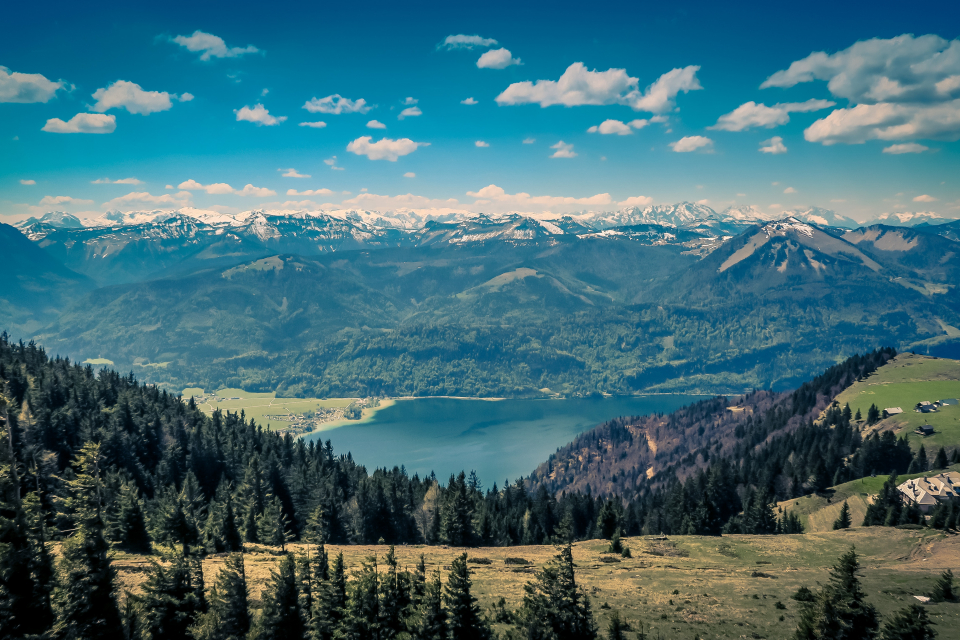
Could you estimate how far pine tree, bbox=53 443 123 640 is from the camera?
3134 centimetres

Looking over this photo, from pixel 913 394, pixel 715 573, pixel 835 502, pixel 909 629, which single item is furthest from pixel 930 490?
pixel 913 394

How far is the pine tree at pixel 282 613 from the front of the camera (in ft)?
119

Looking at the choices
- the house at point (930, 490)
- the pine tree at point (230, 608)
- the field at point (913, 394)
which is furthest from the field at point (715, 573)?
the field at point (913, 394)

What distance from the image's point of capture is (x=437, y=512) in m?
89.5

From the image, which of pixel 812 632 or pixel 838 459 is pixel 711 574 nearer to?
pixel 812 632

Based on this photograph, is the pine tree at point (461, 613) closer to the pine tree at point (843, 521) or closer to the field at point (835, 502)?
the pine tree at point (843, 521)

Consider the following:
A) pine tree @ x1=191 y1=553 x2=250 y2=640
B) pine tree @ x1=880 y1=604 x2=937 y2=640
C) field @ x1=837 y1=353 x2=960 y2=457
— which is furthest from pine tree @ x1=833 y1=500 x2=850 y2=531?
pine tree @ x1=191 y1=553 x2=250 y2=640

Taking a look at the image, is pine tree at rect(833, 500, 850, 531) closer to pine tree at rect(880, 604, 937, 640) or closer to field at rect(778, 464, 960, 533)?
field at rect(778, 464, 960, 533)

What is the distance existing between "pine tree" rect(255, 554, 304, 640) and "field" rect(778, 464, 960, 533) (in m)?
82.7

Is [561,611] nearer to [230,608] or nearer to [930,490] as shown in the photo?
[230,608]

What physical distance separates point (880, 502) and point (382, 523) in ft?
241

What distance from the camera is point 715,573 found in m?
55.7

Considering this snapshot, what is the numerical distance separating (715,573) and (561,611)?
86.5 feet

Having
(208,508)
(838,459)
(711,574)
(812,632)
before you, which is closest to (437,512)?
(208,508)
